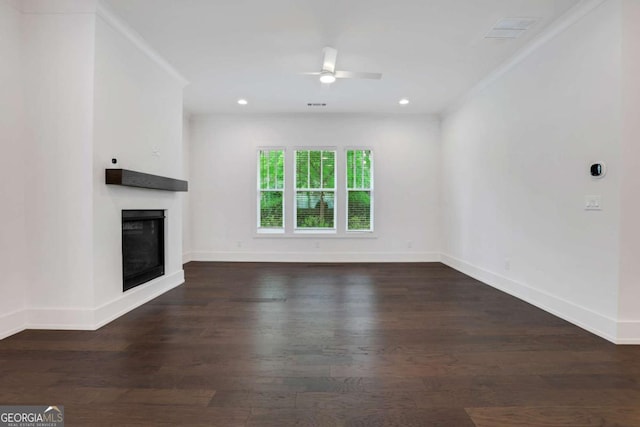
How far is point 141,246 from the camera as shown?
369 centimetres

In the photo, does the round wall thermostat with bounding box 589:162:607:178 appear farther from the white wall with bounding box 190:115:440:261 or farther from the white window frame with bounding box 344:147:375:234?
the white window frame with bounding box 344:147:375:234

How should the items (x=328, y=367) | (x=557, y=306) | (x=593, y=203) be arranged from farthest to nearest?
(x=557, y=306)
(x=593, y=203)
(x=328, y=367)

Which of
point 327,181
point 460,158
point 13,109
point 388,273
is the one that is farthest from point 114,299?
point 460,158

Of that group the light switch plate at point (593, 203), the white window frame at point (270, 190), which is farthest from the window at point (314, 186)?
the light switch plate at point (593, 203)

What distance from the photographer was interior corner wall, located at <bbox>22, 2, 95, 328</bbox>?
2.81m

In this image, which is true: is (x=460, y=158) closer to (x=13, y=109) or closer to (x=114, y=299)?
(x=114, y=299)

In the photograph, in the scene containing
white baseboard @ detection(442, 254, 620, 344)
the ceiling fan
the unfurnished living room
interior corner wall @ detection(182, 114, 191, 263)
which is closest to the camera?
the unfurnished living room

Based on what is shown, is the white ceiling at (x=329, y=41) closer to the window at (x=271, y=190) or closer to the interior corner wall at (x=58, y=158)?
the interior corner wall at (x=58, y=158)

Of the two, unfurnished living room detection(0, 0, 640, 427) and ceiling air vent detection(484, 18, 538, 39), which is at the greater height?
ceiling air vent detection(484, 18, 538, 39)

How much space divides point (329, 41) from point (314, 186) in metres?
3.29

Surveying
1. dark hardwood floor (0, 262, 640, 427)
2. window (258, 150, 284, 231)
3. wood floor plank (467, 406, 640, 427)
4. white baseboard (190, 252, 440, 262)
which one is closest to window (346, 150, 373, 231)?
white baseboard (190, 252, 440, 262)

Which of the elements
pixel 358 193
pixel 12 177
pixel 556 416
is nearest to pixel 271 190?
pixel 358 193

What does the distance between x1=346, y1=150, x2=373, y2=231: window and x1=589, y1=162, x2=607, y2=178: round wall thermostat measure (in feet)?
12.9

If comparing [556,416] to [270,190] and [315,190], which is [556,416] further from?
[270,190]
